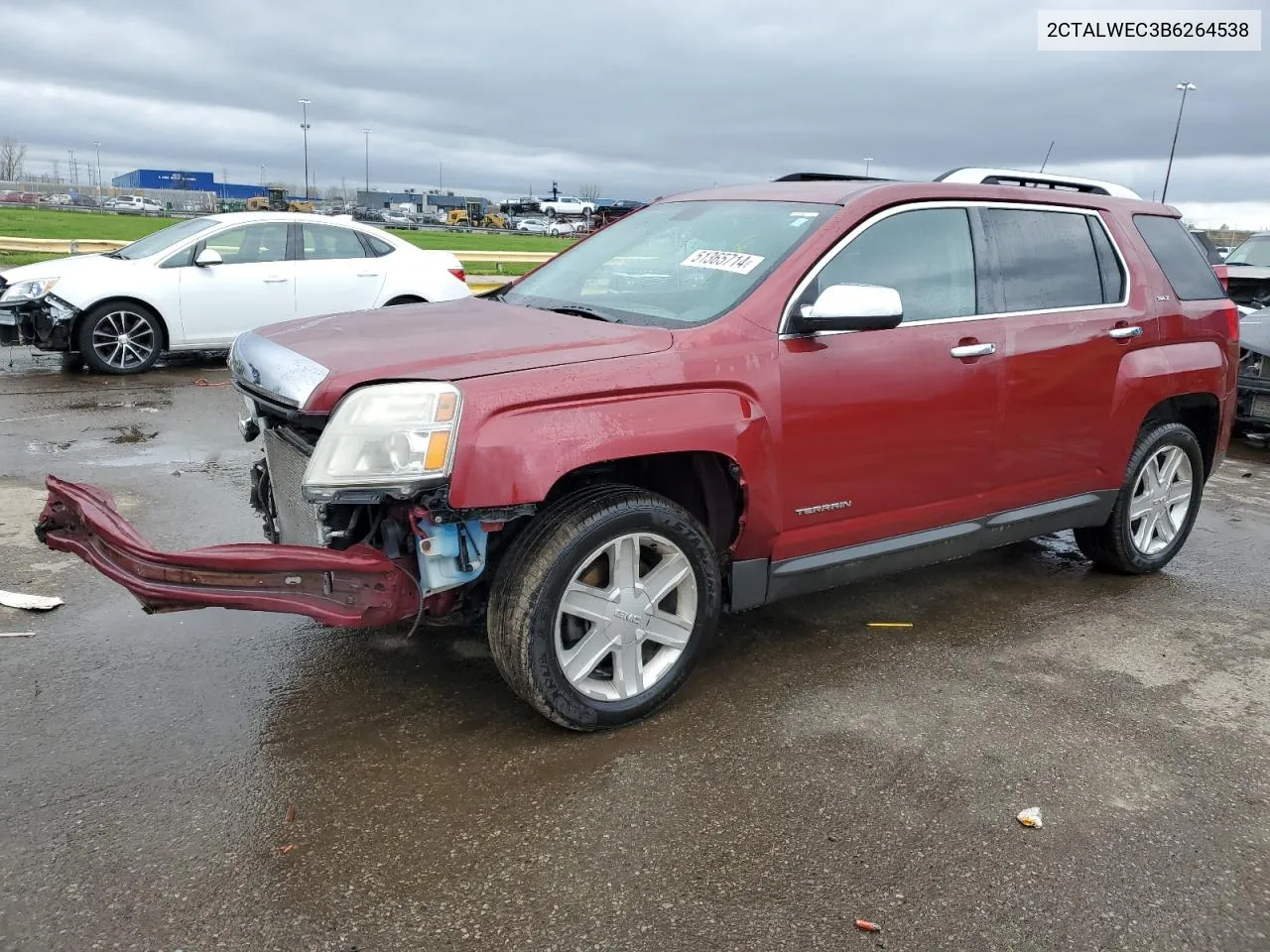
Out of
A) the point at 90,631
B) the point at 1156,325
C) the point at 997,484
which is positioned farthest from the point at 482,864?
the point at 1156,325

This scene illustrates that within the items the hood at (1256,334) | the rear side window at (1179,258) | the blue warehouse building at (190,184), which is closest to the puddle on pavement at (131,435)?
the rear side window at (1179,258)

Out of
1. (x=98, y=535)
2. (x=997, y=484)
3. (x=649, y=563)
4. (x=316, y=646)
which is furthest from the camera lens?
(x=997, y=484)

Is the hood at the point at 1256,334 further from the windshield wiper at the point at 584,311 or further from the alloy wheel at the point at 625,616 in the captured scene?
the alloy wheel at the point at 625,616

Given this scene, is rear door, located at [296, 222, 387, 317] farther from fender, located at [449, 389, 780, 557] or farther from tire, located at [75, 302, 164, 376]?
fender, located at [449, 389, 780, 557]

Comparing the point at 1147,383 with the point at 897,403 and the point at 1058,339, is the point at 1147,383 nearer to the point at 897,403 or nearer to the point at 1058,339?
the point at 1058,339

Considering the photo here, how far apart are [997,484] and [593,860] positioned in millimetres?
2508

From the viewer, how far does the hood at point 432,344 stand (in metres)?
3.03

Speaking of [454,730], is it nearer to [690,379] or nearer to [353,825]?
[353,825]

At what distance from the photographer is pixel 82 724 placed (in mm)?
3301

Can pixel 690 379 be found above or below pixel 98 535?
above

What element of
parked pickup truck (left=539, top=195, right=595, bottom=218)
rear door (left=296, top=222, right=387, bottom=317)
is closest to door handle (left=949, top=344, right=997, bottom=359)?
rear door (left=296, top=222, right=387, bottom=317)

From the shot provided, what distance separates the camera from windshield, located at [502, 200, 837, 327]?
12.1 ft

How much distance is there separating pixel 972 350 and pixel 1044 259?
81 cm

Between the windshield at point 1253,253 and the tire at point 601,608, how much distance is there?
11.5 metres
